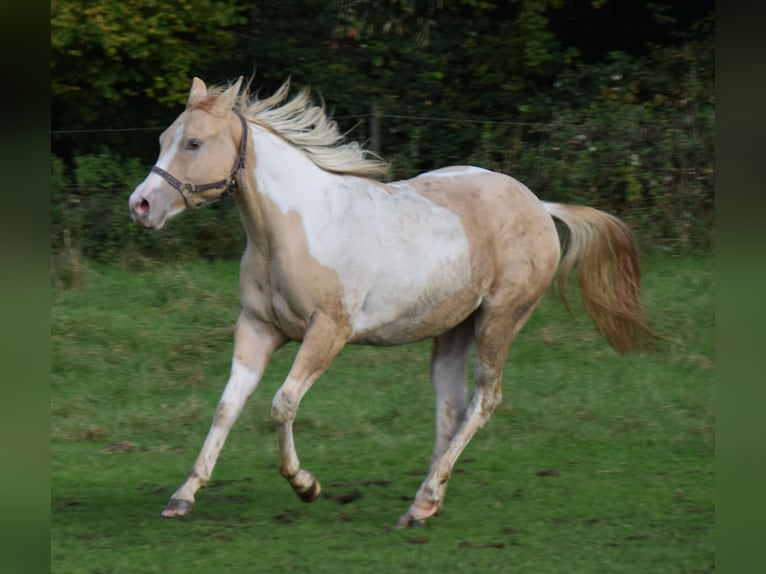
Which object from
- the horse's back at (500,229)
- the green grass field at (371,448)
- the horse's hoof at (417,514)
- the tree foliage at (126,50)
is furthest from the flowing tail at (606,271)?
the tree foliage at (126,50)

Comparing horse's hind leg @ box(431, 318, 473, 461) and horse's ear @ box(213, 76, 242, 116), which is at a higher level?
horse's ear @ box(213, 76, 242, 116)

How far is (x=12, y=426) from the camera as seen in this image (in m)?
1.64

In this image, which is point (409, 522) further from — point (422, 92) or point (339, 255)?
point (422, 92)

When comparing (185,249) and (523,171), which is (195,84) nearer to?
(185,249)

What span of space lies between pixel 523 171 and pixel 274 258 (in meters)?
6.85

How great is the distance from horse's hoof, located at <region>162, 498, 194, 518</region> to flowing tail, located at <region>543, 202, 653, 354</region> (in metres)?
2.34

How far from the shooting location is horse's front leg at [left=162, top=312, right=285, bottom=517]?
17.2ft

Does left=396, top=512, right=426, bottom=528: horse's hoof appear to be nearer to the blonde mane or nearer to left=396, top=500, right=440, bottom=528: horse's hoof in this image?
left=396, top=500, right=440, bottom=528: horse's hoof

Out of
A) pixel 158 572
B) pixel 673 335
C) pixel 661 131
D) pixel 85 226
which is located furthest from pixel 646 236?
pixel 158 572

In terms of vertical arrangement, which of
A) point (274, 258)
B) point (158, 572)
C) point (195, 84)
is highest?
point (195, 84)

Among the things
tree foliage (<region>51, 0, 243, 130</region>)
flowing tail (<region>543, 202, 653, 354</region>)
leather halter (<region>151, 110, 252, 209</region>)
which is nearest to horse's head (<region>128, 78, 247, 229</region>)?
leather halter (<region>151, 110, 252, 209</region>)

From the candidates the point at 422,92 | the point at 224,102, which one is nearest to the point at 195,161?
the point at 224,102

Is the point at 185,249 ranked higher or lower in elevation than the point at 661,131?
lower

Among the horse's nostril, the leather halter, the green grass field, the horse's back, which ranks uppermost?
the leather halter
